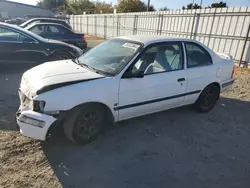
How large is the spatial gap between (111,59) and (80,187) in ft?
6.56

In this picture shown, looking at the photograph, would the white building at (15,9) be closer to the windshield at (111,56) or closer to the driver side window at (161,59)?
the windshield at (111,56)

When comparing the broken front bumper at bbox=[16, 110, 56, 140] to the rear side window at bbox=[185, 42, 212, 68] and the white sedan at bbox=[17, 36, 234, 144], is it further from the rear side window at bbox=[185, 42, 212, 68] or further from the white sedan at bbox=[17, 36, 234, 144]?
the rear side window at bbox=[185, 42, 212, 68]

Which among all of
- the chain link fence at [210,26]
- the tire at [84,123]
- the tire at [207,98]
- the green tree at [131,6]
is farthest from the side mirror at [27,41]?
the green tree at [131,6]

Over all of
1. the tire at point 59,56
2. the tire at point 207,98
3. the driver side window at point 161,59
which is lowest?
the tire at point 207,98

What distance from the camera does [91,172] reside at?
273 centimetres

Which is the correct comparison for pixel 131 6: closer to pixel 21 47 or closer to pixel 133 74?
pixel 21 47

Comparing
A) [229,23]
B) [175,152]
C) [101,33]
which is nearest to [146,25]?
[229,23]

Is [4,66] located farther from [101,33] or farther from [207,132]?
[101,33]

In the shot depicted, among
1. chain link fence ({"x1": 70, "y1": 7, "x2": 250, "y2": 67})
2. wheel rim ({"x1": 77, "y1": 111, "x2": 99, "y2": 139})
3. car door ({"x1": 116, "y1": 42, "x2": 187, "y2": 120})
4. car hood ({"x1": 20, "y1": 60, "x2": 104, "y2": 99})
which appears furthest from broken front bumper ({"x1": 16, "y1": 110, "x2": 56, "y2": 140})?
chain link fence ({"x1": 70, "y1": 7, "x2": 250, "y2": 67})

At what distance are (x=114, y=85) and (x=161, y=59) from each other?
1146 mm

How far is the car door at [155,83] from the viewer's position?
11.2ft

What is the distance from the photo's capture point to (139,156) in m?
3.12

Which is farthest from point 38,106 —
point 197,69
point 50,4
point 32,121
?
point 50,4

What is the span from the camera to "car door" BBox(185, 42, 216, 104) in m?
4.15
